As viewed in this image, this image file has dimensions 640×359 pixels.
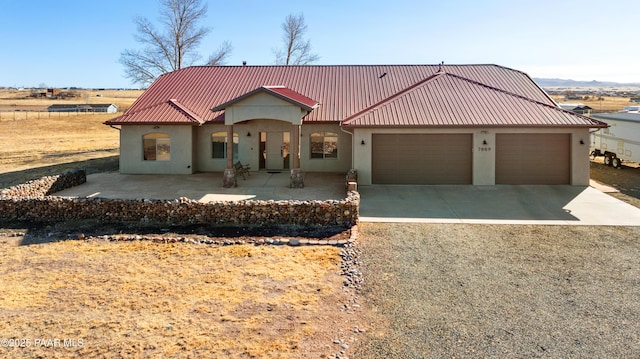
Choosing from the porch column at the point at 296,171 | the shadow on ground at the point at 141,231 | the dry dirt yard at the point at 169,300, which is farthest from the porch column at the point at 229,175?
the dry dirt yard at the point at 169,300

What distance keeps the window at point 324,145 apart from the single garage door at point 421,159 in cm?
344

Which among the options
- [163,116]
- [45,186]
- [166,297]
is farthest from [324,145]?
[166,297]

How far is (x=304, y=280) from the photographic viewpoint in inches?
319

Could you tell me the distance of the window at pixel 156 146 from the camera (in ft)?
67.3

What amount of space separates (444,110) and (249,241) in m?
11.3

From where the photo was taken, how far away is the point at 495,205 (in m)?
14.3

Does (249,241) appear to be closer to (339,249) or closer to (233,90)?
(339,249)

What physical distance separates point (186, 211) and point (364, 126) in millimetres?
8062

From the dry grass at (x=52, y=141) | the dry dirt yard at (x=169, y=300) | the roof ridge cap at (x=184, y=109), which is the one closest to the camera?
the dry dirt yard at (x=169, y=300)

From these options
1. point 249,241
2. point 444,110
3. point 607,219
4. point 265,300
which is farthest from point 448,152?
point 265,300

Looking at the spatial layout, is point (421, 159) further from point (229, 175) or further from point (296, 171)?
point (229, 175)

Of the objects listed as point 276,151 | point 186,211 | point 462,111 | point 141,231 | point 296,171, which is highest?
point 462,111

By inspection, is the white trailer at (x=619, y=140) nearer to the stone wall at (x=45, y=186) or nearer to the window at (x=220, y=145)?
the window at (x=220, y=145)

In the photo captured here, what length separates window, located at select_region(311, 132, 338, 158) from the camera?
2080cm
